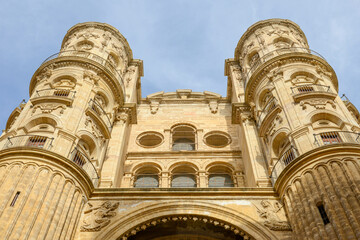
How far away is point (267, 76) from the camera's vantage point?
75.3ft

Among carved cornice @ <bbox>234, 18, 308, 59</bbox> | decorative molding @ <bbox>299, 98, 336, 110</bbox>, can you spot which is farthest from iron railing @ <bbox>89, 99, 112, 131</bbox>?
carved cornice @ <bbox>234, 18, 308, 59</bbox>

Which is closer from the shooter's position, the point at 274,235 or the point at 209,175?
the point at 274,235

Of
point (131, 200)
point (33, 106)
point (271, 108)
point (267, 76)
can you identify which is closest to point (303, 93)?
point (271, 108)

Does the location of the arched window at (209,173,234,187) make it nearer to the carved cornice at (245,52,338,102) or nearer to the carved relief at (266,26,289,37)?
the carved cornice at (245,52,338,102)

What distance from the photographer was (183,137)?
2614 cm

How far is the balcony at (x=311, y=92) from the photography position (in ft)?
64.3

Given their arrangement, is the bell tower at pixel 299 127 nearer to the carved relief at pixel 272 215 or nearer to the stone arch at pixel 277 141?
the stone arch at pixel 277 141

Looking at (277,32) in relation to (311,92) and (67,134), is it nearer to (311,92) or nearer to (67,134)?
(311,92)

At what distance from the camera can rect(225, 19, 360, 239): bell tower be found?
45.6 feet

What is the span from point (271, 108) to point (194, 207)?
25.7 ft

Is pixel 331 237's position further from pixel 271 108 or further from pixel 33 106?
pixel 33 106

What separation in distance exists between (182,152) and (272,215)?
28.3ft

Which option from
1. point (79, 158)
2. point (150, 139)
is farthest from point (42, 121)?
point (150, 139)

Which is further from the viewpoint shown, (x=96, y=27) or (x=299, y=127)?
(x=96, y=27)
